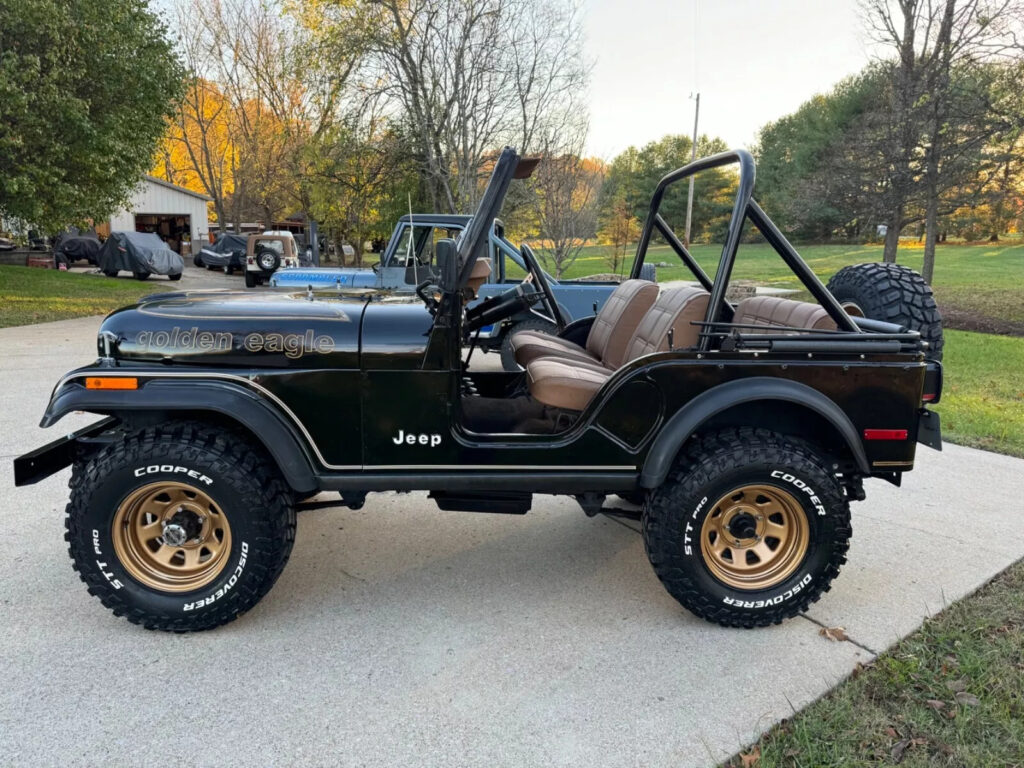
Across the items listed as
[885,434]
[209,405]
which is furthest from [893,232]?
[209,405]

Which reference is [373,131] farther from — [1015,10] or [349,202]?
[1015,10]

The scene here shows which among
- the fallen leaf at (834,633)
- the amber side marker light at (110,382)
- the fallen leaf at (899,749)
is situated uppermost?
the amber side marker light at (110,382)

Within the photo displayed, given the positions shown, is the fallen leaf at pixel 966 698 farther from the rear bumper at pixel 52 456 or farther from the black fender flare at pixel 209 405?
the rear bumper at pixel 52 456

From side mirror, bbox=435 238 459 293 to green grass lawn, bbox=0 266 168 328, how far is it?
10.6 metres

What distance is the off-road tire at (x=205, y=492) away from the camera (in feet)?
8.45

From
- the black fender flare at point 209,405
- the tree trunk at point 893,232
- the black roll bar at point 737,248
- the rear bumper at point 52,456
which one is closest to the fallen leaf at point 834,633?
the black roll bar at point 737,248

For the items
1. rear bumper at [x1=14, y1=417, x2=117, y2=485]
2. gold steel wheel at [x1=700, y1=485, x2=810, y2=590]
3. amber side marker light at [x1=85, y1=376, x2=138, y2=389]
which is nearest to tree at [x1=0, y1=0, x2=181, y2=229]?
Answer: rear bumper at [x1=14, y1=417, x2=117, y2=485]

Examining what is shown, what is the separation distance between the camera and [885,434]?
277 centimetres

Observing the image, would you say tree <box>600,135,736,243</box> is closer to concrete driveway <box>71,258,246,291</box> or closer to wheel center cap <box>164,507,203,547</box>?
concrete driveway <box>71,258,246,291</box>

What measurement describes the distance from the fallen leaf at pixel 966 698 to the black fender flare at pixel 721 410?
0.88m

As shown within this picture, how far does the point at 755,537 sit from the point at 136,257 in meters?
20.9

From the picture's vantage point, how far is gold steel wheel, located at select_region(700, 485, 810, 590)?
9.14 feet

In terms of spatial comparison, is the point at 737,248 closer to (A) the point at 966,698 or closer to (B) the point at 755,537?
(B) the point at 755,537

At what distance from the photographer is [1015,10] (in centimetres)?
1035
